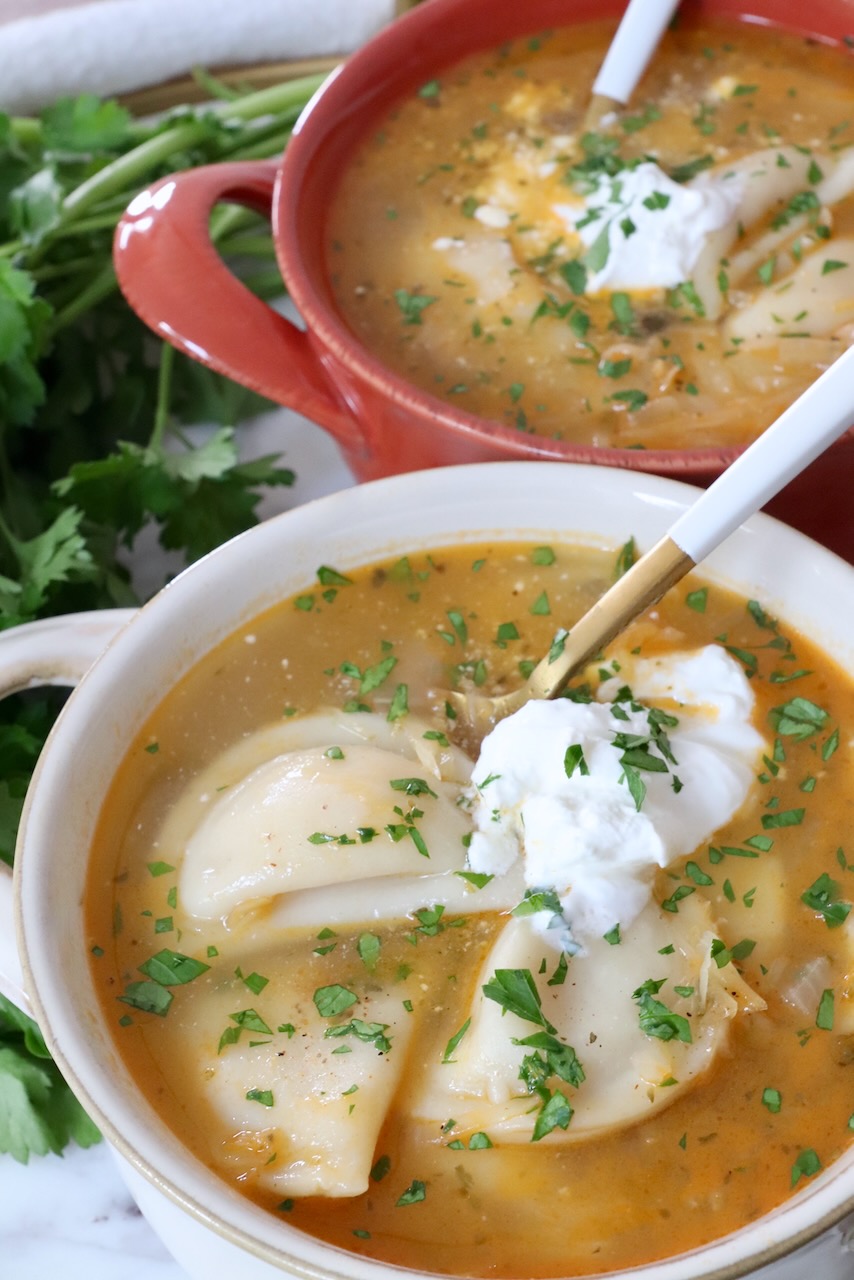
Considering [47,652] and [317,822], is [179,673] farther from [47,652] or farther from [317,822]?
[317,822]

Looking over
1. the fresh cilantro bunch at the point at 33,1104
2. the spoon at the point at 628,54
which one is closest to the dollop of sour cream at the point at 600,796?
the fresh cilantro bunch at the point at 33,1104

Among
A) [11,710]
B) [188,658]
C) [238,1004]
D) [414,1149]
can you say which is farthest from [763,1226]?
[11,710]

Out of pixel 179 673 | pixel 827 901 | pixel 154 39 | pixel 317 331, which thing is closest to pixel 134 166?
pixel 154 39

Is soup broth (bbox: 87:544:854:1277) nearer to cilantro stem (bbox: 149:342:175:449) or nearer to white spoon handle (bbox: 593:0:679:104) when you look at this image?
cilantro stem (bbox: 149:342:175:449)

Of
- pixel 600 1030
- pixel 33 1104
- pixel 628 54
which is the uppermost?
pixel 628 54

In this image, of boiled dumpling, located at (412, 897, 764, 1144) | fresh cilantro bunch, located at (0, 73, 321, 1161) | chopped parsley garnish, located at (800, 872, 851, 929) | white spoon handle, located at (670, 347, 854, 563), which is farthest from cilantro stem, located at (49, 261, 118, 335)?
chopped parsley garnish, located at (800, 872, 851, 929)
